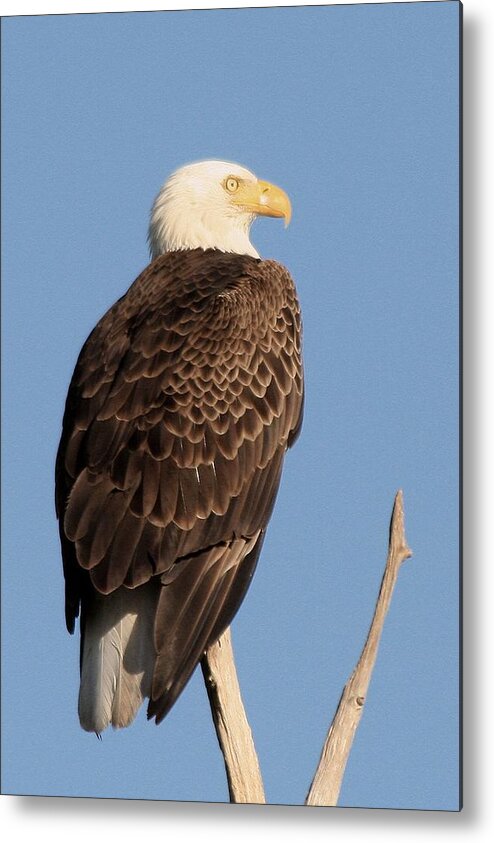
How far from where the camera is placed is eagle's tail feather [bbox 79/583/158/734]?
5.93 metres

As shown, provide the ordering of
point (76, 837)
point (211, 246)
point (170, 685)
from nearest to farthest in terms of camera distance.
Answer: point (170, 685) → point (76, 837) → point (211, 246)

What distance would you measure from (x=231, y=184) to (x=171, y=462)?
124 cm

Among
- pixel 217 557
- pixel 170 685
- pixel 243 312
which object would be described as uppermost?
pixel 243 312

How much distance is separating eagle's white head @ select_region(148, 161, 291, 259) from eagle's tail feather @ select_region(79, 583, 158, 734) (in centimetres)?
150

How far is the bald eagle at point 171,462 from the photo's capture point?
5.90 m

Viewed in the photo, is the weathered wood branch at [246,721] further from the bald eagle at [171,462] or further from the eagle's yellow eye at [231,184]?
Answer: the eagle's yellow eye at [231,184]

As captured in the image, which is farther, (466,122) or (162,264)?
(162,264)

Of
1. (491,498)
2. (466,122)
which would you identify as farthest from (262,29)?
(491,498)

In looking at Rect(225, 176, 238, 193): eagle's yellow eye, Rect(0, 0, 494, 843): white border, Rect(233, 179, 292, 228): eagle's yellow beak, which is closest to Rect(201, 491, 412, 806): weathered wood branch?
Rect(0, 0, 494, 843): white border

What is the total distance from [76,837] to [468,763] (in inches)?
57.3

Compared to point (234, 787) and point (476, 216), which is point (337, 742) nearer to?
point (234, 787)

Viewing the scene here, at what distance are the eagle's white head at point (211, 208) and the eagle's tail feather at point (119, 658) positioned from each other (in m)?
1.50

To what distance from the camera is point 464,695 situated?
5965 mm

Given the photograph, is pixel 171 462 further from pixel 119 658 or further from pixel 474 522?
pixel 474 522
